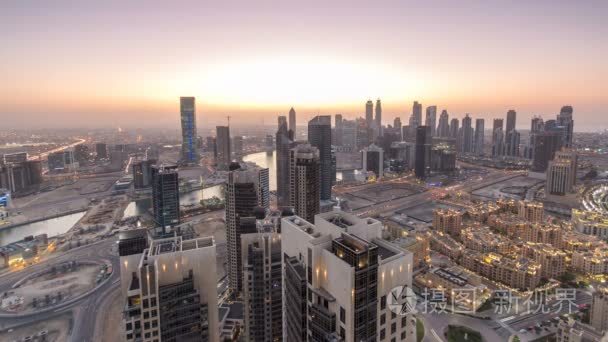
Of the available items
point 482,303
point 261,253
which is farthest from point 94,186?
point 482,303

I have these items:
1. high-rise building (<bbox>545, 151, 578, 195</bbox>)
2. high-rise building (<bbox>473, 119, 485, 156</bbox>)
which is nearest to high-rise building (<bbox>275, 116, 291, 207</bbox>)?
high-rise building (<bbox>545, 151, 578, 195</bbox>)

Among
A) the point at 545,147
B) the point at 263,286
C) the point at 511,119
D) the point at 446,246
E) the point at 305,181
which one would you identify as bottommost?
the point at 446,246

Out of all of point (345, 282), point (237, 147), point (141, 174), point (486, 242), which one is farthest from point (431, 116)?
point (345, 282)

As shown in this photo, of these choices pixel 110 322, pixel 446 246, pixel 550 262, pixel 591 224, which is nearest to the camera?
pixel 110 322

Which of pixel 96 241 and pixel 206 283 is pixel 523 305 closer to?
pixel 206 283

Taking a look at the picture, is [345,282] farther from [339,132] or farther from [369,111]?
[369,111]

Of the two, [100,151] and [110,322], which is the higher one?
[100,151]

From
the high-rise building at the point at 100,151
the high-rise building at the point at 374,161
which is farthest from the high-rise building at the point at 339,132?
the high-rise building at the point at 100,151

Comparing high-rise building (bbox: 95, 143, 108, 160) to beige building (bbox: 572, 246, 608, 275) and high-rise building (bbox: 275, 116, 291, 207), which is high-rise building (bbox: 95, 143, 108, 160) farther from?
beige building (bbox: 572, 246, 608, 275)
